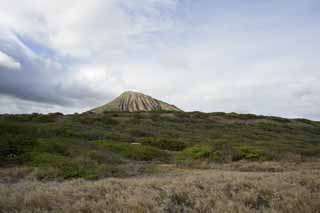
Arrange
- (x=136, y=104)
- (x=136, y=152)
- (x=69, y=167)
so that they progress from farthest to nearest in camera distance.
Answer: (x=136, y=104) < (x=136, y=152) < (x=69, y=167)

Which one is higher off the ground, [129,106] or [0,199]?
[129,106]

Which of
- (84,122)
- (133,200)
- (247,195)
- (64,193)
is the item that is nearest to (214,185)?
(247,195)

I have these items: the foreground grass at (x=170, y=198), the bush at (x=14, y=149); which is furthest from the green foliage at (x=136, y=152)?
the foreground grass at (x=170, y=198)

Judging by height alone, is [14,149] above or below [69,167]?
above

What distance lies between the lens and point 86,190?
5781 millimetres

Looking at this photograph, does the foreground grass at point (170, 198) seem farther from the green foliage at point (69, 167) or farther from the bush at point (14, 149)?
the bush at point (14, 149)

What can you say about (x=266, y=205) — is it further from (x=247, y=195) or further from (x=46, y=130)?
(x=46, y=130)

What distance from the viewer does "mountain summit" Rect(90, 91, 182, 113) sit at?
81.9 metres

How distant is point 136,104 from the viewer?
8675 centimetres

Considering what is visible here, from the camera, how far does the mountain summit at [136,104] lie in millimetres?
81938

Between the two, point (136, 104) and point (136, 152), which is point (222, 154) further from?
point (136, 104)

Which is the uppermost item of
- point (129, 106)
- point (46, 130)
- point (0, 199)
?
point (129, 106)

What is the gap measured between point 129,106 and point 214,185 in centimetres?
7894

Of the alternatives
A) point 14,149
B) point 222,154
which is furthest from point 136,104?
point 14,149
